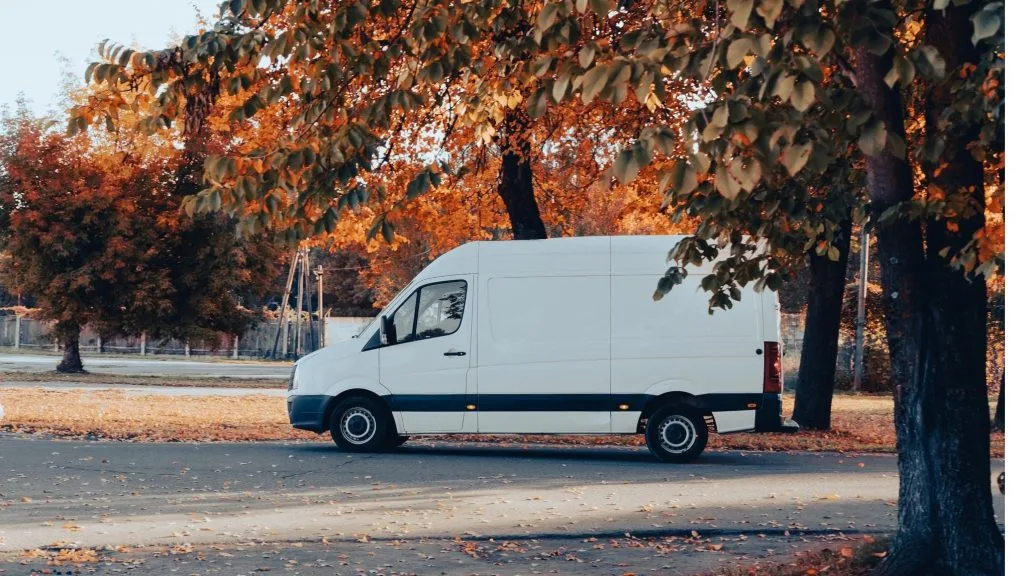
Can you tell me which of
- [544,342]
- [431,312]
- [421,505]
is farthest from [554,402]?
[421,505]

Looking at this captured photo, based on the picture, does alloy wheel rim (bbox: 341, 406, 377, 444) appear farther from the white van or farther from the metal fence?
the metal fence

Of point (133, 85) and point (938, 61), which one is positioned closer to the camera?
point (938, 61)

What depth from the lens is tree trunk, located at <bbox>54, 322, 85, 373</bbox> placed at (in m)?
33.8

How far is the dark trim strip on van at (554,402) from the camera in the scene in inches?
555

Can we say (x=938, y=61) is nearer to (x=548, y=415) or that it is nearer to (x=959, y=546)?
(x=959, y=546)

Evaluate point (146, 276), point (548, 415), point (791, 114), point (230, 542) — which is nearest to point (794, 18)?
point (791, 114)

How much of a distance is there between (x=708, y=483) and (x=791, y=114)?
347 inches

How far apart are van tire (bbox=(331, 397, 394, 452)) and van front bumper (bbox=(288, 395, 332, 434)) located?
0.15 meters

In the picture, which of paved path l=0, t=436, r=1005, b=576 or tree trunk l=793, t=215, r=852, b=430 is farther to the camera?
tree trunk l=793, t=215, r=852, b=430

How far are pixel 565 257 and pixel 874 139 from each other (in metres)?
10.6

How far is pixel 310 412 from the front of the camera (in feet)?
49.6

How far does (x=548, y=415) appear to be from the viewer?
1438cm

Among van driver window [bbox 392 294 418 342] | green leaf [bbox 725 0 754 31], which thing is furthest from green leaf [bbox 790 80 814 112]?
van driver window [bbox 392 294 418 342]

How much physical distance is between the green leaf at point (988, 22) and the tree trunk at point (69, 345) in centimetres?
3297
